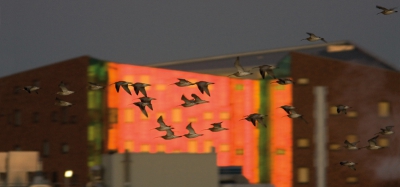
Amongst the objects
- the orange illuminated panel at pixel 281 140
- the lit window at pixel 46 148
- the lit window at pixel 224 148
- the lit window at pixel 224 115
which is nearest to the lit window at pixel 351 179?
the orange illuminated panel at pixel 281 140

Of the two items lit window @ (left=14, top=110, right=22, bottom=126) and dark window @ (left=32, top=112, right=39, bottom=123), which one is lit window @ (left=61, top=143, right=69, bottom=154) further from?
lit window @ (left=14, top=110, right=22, bottom=126)

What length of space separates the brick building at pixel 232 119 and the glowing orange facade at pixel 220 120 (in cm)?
10

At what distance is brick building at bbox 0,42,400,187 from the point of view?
8538 centimetres

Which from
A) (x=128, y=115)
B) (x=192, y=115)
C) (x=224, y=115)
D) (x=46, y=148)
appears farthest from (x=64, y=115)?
(x=224, y=115)

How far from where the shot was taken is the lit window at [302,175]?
87.8 meters

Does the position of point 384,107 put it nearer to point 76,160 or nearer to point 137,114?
point 137,114

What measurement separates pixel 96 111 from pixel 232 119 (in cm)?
1411

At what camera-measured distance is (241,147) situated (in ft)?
297

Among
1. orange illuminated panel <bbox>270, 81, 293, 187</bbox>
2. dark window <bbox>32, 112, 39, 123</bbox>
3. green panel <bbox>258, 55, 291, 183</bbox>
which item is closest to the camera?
orange illuminated panel <bbox>270, 81, 293, 187</bbox>

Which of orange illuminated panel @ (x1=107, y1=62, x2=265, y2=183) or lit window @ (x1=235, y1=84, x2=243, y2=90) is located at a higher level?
lit window @ (x1=235, y1=84, x2=243, y2=90)

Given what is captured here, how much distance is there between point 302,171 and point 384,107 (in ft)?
36.0

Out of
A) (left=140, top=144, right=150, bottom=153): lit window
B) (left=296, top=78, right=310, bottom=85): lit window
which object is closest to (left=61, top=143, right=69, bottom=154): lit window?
(left=140, top=144, right=150, bottom=153): lit window

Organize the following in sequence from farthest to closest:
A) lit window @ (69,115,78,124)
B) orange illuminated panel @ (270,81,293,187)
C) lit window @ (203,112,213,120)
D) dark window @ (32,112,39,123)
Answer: dark window @ (32,112,39,123)
lit window @ (203,112,213,120)
orange illuminated panel @ (270,81,293,187)
lit window @ (69,115,78,124)

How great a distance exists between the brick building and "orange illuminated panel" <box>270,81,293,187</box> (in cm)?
10
